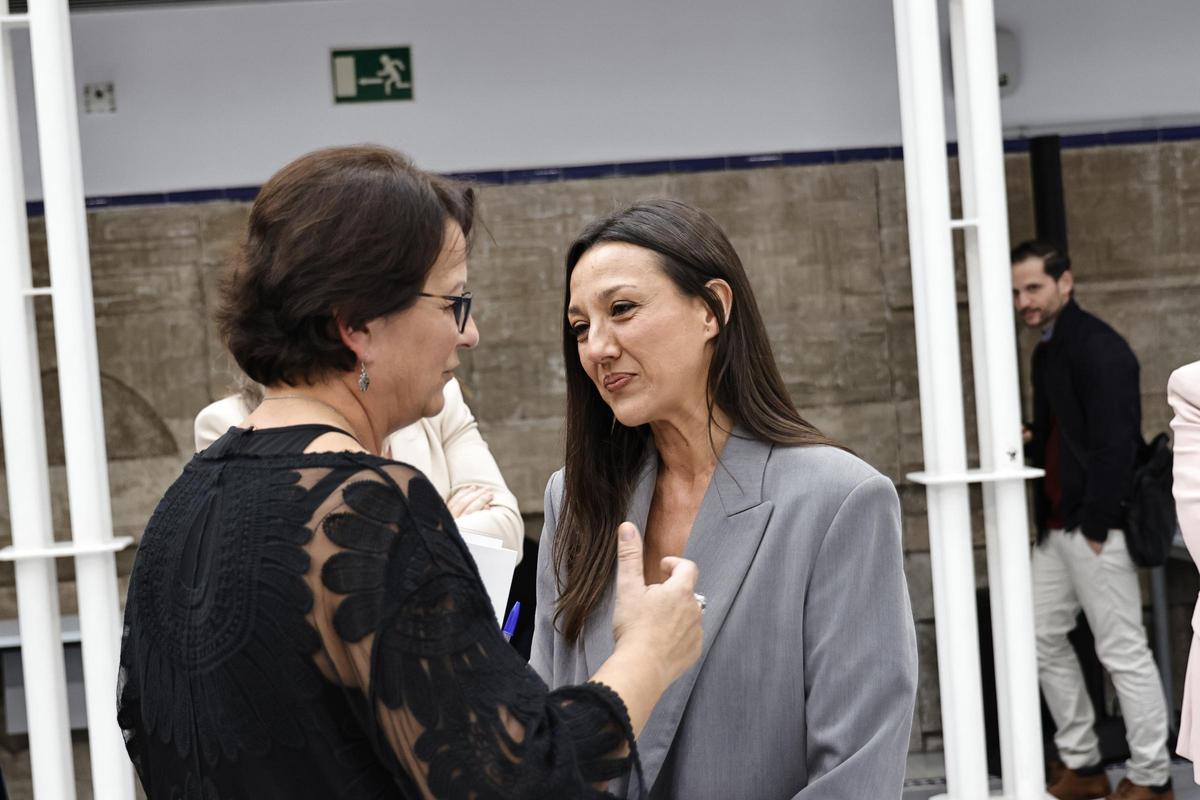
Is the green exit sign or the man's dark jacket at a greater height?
the green exit sign

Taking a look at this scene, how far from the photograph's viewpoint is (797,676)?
81.0 inches

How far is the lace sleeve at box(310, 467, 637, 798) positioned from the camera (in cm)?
141

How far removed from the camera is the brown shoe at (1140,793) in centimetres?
555

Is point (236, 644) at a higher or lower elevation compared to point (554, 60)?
lower

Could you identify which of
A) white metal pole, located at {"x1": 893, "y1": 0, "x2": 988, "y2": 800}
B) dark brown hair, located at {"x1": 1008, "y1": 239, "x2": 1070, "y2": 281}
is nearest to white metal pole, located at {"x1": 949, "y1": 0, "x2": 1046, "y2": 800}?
white metal pole, located at {"x1": 893, "y1": 0, "x2": 988, "y2": 800}

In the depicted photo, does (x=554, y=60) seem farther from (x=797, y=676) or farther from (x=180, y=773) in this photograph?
(x=180, y=773)

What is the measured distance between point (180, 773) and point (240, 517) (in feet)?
1.02

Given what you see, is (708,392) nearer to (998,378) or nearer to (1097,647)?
(998,378)

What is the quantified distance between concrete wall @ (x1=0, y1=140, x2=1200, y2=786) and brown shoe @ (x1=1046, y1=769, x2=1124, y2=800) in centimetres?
92

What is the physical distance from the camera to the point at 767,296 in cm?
635

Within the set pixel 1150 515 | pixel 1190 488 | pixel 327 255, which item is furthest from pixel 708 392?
pixel 1150 515

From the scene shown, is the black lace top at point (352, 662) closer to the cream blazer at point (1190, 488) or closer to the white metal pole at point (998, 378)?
the cream blazer at point (1190, 488)

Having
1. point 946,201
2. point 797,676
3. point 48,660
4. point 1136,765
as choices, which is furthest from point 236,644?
point 1136,765

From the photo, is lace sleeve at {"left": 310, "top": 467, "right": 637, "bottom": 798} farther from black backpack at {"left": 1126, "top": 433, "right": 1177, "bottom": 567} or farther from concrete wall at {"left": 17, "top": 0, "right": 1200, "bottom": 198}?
concrete wall at {"left": 17, "top": 0, "right": 1200, "bottom": 198}
